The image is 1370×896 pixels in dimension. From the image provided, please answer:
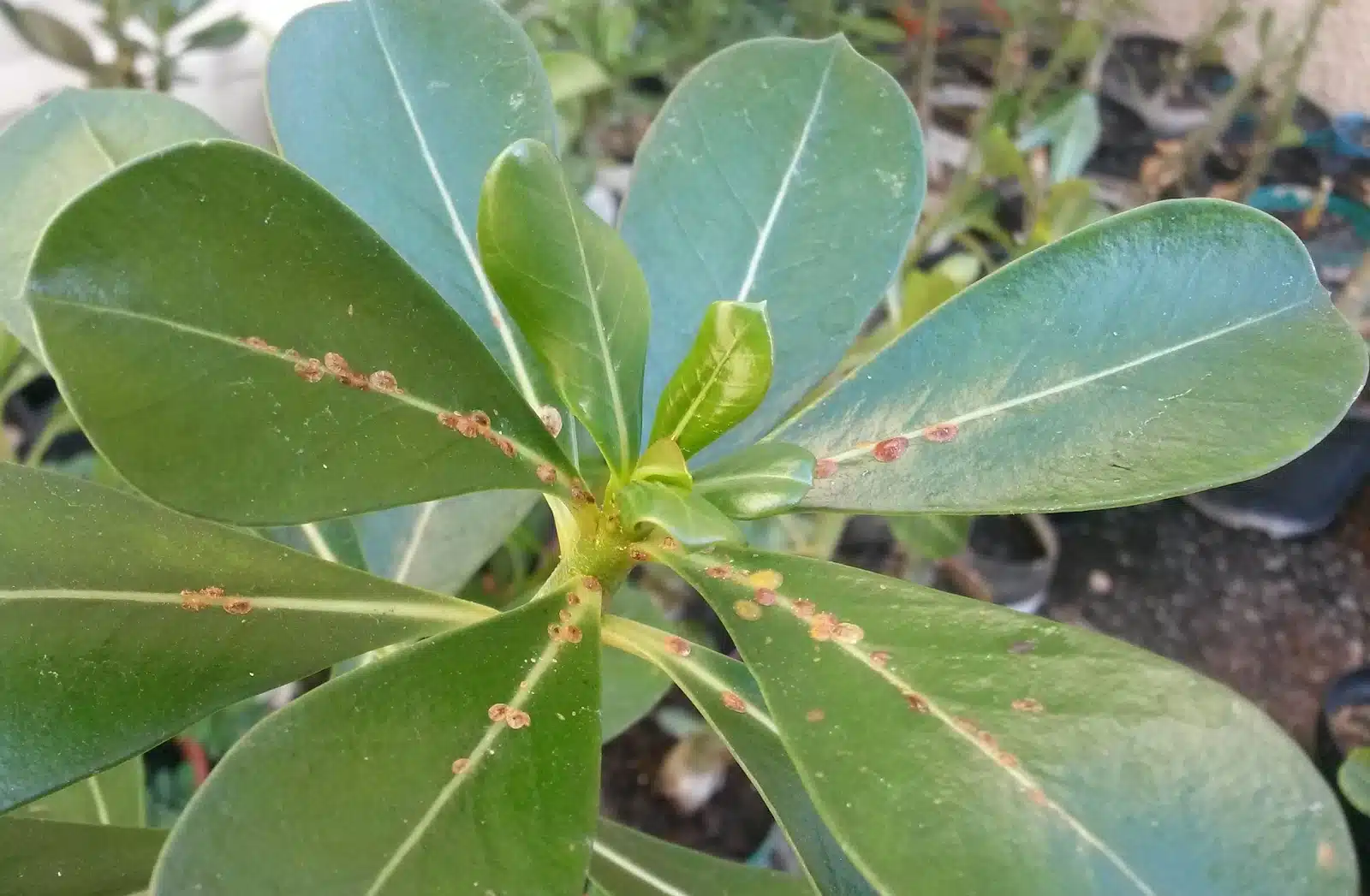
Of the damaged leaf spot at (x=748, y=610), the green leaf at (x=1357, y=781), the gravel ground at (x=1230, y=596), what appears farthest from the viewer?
the gravel ground at (x=1230, y=596)

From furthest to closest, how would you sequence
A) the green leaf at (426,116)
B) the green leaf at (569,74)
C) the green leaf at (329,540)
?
the green leaf at (569,74), the green leaf at (329,540), the green leaf at (426,116)

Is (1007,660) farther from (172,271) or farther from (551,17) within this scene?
(551,17)

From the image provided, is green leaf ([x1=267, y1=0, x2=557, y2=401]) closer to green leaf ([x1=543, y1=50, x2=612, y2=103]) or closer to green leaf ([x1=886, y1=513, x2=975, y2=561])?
green leaf ([x1=543, y1=50, x2=612, y2=103])

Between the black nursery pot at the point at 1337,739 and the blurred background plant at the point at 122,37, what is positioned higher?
the blurred background plant at the point at 122,37

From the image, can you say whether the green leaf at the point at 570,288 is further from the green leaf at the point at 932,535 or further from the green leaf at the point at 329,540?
the green leaf at the point at 932,535

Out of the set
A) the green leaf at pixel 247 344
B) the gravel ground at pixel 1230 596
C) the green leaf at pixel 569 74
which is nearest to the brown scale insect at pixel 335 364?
the green leaf at pixel 247 344

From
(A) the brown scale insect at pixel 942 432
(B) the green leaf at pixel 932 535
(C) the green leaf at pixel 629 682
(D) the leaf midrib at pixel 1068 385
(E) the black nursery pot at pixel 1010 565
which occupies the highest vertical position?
(D) the leaf midrib at pixel 1068 385

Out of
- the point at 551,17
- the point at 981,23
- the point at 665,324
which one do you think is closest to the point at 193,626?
the point at 665,324

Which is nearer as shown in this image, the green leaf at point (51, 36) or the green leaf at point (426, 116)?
the green leaf at point (426, 116)
